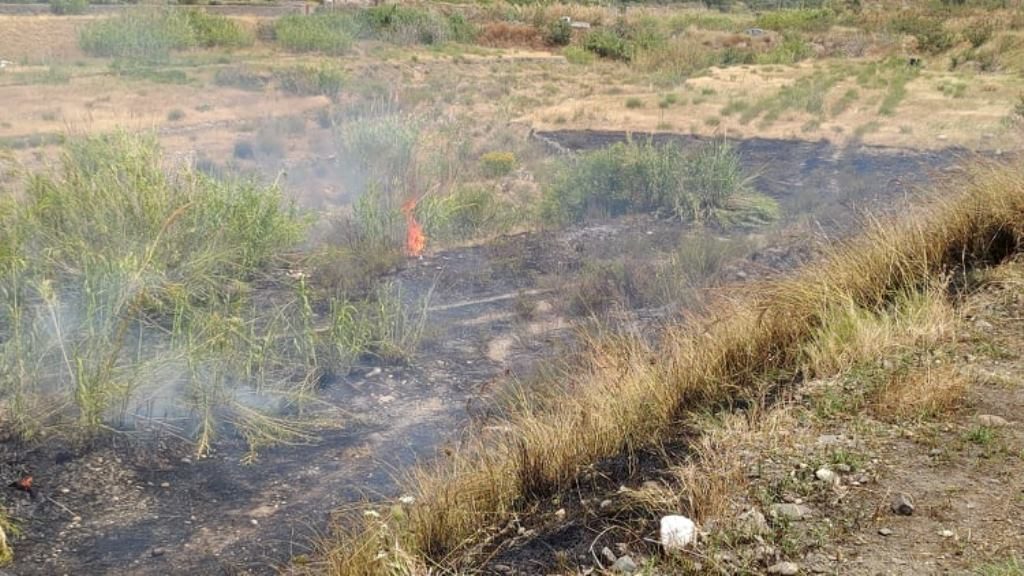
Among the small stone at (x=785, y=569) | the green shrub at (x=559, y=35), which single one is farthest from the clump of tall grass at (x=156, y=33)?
the small stone at (x=785, y=569)

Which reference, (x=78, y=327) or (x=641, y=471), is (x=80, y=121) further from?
(x=641, y=471)

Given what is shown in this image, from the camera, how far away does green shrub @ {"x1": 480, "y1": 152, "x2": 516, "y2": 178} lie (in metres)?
18.0

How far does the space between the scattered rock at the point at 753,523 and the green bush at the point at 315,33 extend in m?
33.2

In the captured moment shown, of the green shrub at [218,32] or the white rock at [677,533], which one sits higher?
the white rock at [677,533]

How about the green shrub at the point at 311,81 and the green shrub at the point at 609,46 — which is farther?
the green shrub at the point at 609,46

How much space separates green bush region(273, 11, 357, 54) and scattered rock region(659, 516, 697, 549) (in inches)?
1309

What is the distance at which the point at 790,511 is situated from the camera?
408 centimetres

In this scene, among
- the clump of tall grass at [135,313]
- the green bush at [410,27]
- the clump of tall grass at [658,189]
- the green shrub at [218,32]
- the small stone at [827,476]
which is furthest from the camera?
the green bush at [410,27]

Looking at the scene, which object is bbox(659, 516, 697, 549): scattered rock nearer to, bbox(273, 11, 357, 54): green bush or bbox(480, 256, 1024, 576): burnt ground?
bbox(480, 256, 1024, 576): burnt ground

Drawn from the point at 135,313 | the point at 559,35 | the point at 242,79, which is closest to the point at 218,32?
the point at 242,79

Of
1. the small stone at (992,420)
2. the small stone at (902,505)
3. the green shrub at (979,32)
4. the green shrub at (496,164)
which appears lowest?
the green shrub at (496,164)

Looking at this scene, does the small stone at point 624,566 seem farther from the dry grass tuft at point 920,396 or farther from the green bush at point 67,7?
the green bush at point 67,7

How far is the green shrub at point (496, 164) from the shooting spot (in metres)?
18.0

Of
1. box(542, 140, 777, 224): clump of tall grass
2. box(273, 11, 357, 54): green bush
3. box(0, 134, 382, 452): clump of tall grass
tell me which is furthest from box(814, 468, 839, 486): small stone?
box(273, 11, 357, 54): green bush
